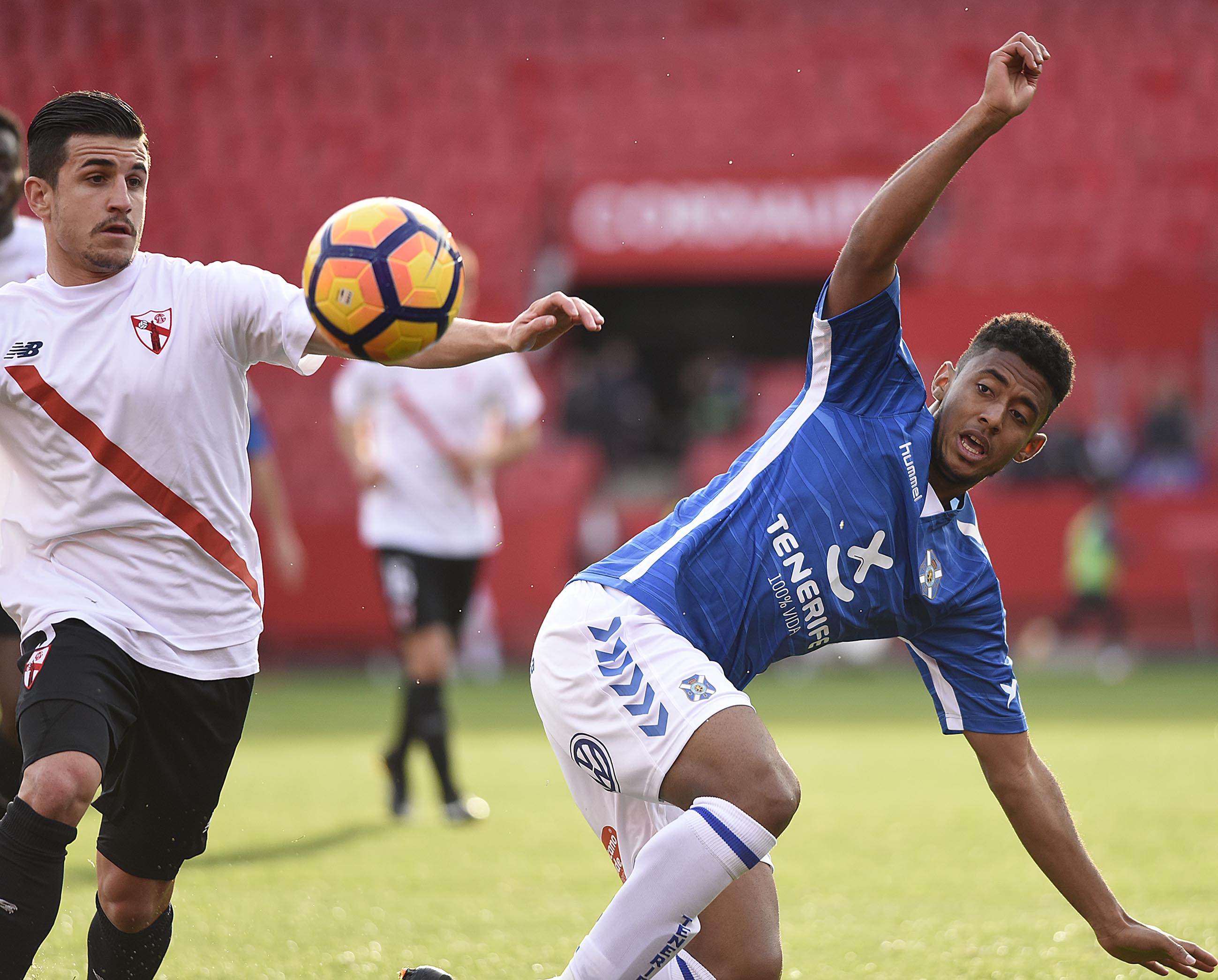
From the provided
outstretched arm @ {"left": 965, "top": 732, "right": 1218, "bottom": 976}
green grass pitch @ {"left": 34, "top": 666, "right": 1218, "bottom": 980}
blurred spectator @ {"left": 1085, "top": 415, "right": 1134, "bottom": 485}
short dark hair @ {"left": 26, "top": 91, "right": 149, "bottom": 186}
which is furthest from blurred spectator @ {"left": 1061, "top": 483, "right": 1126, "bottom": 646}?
short dark hair @ {"left": 26, "top": 91, "right": 149, "bottom": 186}

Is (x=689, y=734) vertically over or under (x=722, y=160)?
under

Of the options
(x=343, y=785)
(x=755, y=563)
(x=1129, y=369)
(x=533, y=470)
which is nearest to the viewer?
(x=755, y=563)

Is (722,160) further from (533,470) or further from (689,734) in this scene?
(689,734)

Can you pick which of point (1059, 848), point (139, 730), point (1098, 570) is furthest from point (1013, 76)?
point (1098, 570)

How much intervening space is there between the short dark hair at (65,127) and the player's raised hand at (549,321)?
3.60 ft

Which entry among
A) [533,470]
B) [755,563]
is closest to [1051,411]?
[755,563]

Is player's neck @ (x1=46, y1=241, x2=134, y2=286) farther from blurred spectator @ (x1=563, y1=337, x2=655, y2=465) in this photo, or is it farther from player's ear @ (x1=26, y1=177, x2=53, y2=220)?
blurred spectator @ (x1=563, y1=337, x2=655, y2=465)

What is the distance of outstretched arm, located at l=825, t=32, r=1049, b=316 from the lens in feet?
10.5

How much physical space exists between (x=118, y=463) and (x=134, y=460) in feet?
0.12

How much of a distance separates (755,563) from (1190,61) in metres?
19.0

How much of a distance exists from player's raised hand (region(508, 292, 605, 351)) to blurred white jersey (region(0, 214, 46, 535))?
7.35 feet

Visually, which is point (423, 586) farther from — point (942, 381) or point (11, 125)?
point (942, 381)

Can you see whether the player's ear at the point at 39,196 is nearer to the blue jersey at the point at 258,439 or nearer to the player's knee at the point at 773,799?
the player's knee at the point at 773,799

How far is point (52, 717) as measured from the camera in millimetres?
3203
